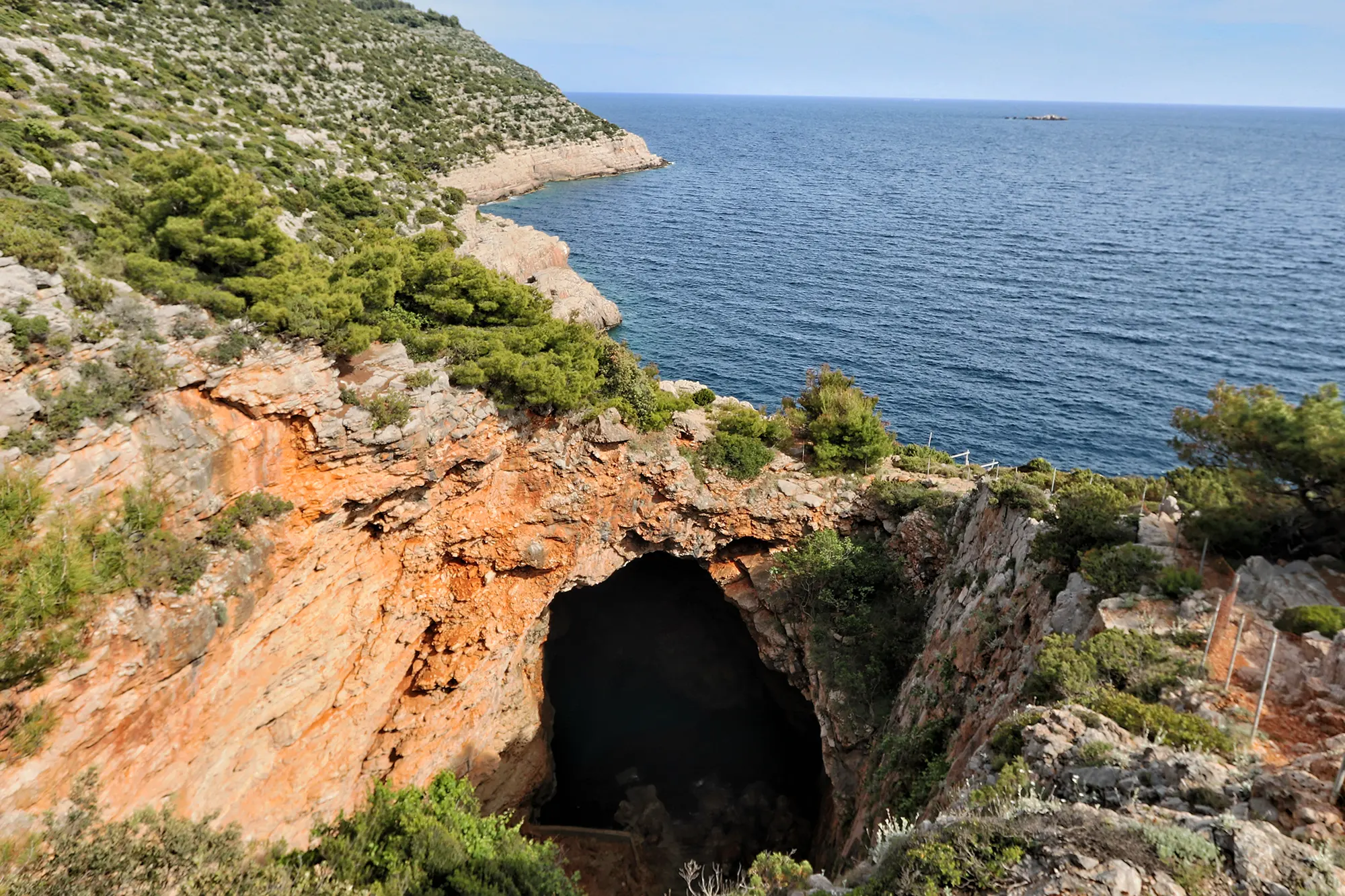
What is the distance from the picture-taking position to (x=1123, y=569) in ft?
45.0

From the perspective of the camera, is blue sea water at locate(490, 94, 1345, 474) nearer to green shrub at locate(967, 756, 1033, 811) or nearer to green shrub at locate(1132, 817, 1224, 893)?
green shrub at locate(967, 756, 1033, 811)

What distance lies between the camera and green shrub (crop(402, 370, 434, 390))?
20016mm

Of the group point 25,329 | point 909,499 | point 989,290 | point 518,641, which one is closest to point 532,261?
point 989,290

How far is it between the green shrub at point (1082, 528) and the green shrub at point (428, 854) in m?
14.4

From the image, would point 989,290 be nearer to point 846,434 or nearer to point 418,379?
point 846,434

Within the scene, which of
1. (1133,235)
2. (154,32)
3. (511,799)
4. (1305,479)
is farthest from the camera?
(1133,235)

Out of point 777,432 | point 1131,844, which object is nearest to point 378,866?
point 1131,844

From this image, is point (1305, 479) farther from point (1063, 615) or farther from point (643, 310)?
point (643, 310)

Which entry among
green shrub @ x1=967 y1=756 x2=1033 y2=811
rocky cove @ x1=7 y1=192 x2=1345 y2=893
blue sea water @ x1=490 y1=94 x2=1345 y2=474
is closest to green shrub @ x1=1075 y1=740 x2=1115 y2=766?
rocky cove @ x1=7 y1=192 x2=1345 y2=893

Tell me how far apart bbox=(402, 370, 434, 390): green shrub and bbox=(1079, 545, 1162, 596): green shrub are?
17.8 meters

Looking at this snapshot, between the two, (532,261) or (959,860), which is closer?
(959,860)

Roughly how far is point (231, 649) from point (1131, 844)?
729 inches

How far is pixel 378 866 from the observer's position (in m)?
16.0

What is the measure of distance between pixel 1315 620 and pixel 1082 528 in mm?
4680
